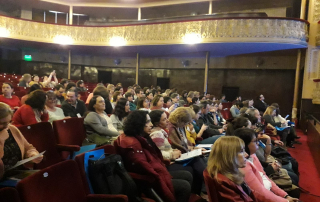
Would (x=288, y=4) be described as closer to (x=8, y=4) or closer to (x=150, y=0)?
(x=150, y=0)

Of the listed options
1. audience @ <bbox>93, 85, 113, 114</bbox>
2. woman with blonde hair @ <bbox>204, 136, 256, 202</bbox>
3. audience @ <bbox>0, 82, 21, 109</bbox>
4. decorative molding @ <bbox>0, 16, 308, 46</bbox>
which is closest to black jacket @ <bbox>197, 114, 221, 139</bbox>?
audience @ <bbox>93, 85, 113, 114</bbox>

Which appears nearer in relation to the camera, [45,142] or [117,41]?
[45,142]

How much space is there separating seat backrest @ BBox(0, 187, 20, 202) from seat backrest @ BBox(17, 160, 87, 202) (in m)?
0.03

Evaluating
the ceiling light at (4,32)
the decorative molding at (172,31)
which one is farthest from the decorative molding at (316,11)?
the ceiling light at (4,32)

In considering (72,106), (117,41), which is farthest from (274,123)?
(117,41)

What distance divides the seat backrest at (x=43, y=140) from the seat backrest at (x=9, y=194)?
108 cm

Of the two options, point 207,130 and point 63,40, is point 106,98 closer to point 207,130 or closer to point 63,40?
point 207,130

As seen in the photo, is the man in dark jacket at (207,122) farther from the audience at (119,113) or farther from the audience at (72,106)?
the audience at (72,106)

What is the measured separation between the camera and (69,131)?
8.59ft

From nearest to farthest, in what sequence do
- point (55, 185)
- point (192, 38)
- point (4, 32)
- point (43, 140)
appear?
point (55, 185)
point (43, 140)
point (192, 38)
point (4, 32)

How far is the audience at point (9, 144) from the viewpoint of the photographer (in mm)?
1745

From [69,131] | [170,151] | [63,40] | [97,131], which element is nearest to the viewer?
[170,151]

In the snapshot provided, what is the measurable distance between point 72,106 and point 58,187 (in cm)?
238

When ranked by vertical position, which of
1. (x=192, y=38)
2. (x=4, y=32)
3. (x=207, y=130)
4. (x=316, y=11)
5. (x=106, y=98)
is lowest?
(x=207, y=130)
